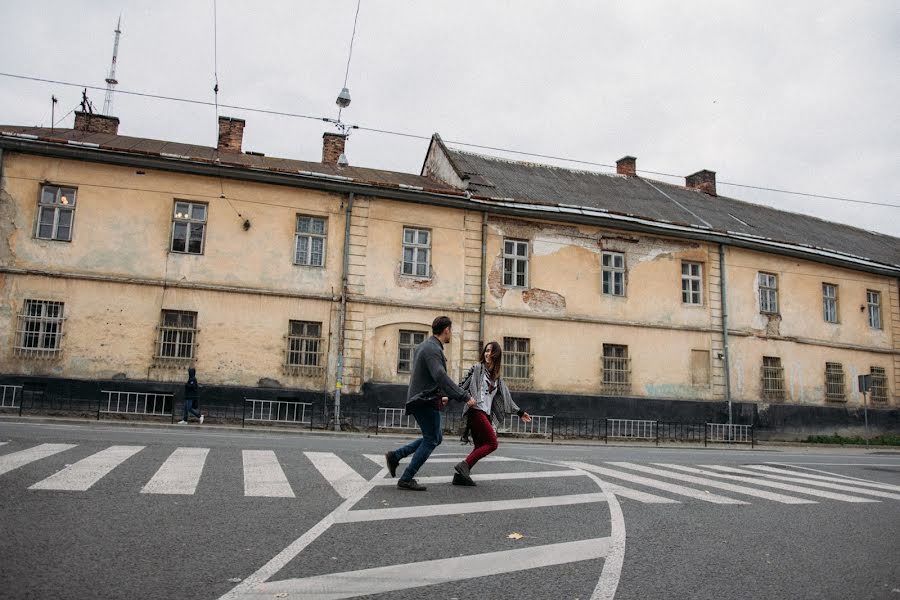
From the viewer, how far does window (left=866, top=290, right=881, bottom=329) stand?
28875mm

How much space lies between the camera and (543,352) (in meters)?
22.6

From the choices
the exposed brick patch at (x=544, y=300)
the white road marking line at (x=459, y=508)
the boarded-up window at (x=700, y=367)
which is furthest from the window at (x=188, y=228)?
the boarded-up window at (x=700, y=367)

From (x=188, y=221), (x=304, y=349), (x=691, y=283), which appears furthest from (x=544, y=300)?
(x=188, y=221)

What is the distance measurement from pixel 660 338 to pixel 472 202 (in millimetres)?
8391

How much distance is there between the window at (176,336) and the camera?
767 inches

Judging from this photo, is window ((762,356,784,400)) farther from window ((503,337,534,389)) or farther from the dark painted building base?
window ((503,337,534,389))

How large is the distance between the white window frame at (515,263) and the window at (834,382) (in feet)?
44.9

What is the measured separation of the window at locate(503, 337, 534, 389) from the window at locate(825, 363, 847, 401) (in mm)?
13180

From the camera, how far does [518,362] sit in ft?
73.6

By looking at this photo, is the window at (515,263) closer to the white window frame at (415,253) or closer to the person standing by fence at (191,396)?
the white window frame at (415,253)

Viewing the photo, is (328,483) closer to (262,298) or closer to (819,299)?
(262,298)

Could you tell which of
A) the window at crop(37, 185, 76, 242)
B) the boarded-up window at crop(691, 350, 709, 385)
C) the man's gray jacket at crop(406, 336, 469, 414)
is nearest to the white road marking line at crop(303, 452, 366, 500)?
the man's gray jacket at crop(406, 336, 469, 414)

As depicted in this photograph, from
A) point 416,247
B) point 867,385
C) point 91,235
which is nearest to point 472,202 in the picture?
point 416,247

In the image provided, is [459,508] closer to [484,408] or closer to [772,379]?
[484,408]
